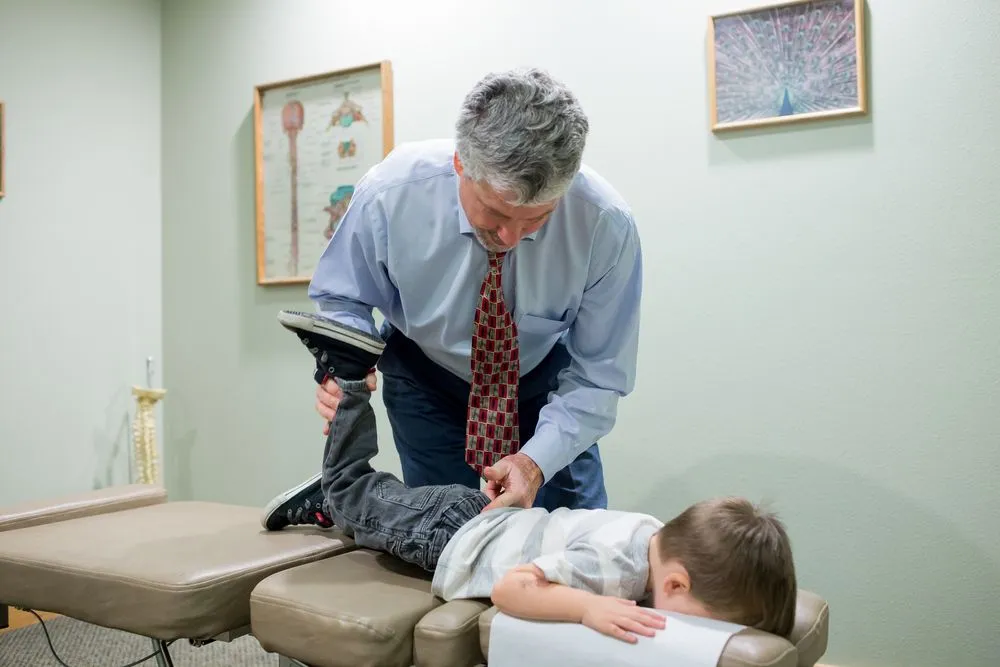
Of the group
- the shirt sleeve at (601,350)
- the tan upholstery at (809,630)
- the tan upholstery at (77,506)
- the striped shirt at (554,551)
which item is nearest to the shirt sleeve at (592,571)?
the striped shirt at (554,551)

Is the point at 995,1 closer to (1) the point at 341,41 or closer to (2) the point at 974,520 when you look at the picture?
(2) the point at 974,520

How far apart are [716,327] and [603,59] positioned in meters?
0.78

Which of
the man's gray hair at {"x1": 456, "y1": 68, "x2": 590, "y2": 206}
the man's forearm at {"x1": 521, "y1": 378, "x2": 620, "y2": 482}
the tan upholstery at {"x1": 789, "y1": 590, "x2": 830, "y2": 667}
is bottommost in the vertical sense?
the tan upholstery at {"x1": 789, "y1": 590, "x2": 830, "y2": 667}

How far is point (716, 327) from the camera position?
7.25ft

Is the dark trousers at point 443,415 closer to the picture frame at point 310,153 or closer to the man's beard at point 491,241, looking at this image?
the man's beard at point 491,241

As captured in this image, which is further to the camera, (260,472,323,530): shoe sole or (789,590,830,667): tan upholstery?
(260,472,323,530): shoe sole

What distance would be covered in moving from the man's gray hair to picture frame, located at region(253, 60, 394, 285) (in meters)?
1.44

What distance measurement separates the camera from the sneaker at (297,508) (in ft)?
5.37

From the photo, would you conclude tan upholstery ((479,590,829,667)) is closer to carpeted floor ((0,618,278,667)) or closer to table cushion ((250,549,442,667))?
table cushion ((250,549,442,667))

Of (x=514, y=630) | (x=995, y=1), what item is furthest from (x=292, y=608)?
(x=995, y=1)

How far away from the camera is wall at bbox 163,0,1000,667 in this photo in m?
1.95

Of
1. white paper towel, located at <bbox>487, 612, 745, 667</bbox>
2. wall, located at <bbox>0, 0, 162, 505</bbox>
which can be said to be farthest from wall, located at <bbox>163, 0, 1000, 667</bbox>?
white paper towel, located at <bbox>487, 612, 745, 667</bbox>

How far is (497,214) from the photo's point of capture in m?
1.32

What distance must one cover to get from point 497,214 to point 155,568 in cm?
76
